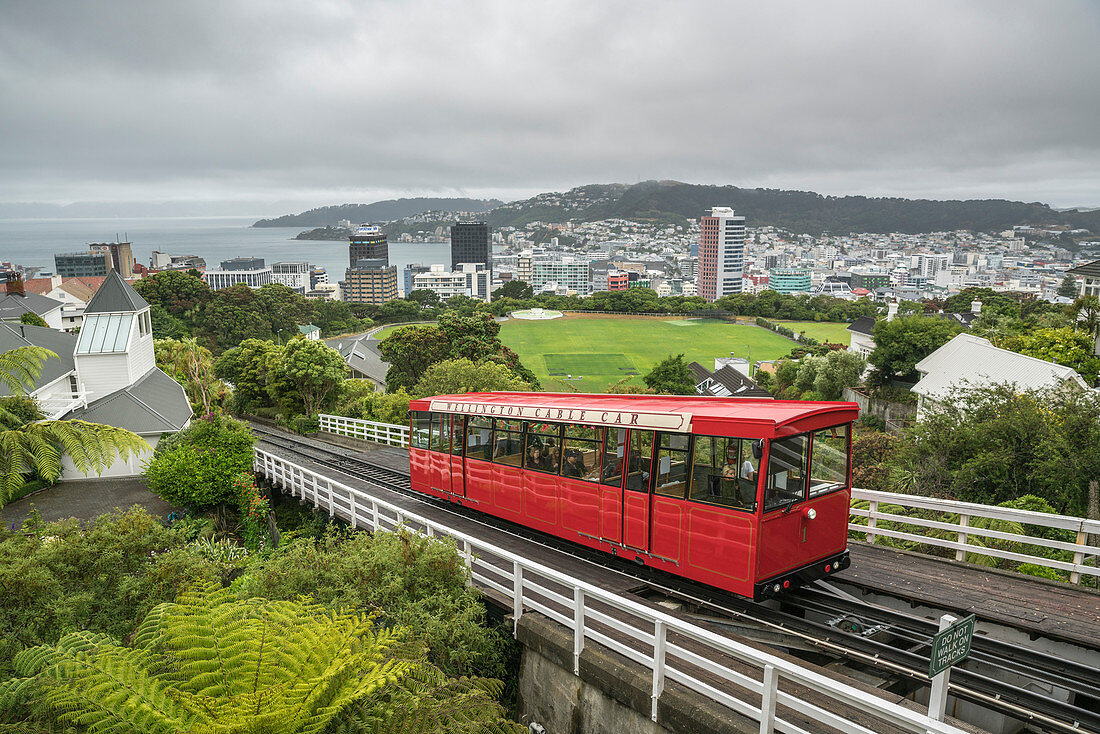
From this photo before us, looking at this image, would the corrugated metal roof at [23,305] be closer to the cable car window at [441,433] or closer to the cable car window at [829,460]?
the cable car window at [441,433]

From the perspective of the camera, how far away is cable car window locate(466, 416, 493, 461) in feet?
42.7

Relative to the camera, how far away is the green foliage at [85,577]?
24.7 ft

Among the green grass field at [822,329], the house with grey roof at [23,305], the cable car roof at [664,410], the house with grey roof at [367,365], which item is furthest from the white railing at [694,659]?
the green grass field at [822,329]

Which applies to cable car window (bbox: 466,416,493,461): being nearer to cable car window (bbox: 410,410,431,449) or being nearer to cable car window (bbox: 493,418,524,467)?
cable car window (bbox: 493,418,524,467)

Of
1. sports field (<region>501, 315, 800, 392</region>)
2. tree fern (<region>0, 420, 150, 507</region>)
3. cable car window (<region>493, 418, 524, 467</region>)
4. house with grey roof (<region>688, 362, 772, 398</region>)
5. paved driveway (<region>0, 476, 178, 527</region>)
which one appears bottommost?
sports field (<region>501, 315, 800, 392</region>)

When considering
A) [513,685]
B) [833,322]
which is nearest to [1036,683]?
[513,685]

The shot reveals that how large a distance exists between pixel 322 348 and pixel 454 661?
28077 mm

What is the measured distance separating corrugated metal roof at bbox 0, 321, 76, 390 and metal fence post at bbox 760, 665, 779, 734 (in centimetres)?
2840

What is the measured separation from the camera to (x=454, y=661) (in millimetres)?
8016

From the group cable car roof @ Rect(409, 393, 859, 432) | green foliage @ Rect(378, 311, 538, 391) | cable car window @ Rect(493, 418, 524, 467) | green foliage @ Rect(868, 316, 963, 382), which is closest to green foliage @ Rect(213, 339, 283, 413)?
green foliage @ Rect(378, 311, 538, 391)

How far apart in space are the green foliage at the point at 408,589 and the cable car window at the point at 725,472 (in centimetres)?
327

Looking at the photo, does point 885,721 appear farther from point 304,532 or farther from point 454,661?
point 304,532

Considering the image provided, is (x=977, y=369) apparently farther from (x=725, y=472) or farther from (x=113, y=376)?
(x=113, y=376)

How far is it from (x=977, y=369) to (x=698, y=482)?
27.3 meters
